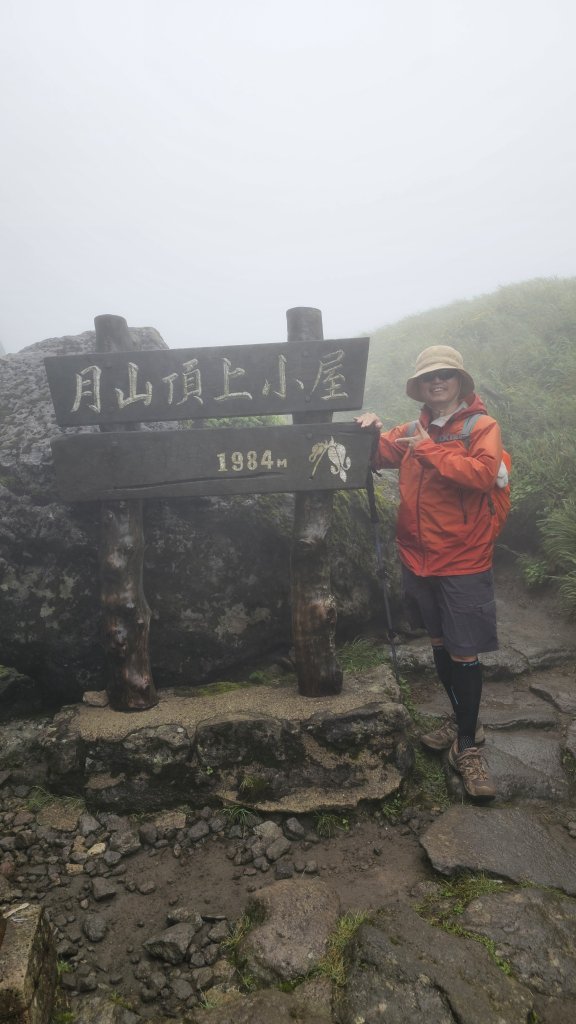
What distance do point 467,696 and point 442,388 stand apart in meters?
2.62

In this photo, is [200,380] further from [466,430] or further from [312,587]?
[466,430]

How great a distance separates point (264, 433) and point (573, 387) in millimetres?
8045

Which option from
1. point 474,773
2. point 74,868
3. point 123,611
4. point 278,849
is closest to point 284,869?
point 278,849

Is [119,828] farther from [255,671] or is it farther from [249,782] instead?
[255,671]

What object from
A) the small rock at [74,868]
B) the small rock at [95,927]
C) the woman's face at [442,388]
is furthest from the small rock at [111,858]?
the woman's face at [442,388]

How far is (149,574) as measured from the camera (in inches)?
223

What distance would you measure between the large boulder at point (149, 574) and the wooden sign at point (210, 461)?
0.58 m

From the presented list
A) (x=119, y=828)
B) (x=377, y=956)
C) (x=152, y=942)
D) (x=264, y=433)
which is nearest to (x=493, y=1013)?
(x=377, y=956)

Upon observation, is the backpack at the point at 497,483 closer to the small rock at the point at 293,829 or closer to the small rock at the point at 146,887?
the small rock at the point at 293,829

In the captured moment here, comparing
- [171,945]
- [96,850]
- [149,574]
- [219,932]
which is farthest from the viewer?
[149,574]

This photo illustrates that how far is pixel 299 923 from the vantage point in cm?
341

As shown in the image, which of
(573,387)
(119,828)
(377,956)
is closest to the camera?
(377,956)

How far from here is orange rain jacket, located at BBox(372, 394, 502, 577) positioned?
4.27m

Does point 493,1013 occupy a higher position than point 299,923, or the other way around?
point 493,1013
